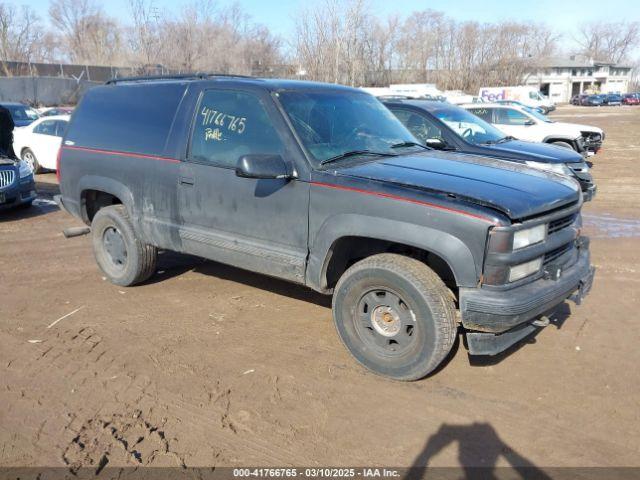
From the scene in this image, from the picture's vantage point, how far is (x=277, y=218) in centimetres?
414

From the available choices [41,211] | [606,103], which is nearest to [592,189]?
[41,211]

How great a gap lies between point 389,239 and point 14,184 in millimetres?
7681

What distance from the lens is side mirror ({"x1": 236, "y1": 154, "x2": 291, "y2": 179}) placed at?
376cm

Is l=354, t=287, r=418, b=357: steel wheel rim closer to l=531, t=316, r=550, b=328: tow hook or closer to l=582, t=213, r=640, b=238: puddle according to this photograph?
l=531, t=316, r=550, b=328: tow hook

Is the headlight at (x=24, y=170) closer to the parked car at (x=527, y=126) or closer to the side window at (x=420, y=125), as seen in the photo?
the side window at (x=420, y=125)

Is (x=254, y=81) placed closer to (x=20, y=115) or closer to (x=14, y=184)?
(x=14, y=184)

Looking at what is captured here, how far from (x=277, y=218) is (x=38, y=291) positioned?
3085 millimetres

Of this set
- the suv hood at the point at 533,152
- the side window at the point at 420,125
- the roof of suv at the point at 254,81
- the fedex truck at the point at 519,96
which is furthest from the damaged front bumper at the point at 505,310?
the fedex truck at the point at 519,96

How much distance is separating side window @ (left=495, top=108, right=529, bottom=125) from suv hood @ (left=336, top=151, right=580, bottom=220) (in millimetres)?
10867

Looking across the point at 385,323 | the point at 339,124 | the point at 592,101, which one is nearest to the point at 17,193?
the point at 339,124

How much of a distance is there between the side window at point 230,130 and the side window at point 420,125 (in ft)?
14.3

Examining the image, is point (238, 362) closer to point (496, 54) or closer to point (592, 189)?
point (592, 189)

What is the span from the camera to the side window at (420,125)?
8331 mm

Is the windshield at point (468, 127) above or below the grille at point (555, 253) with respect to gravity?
above
